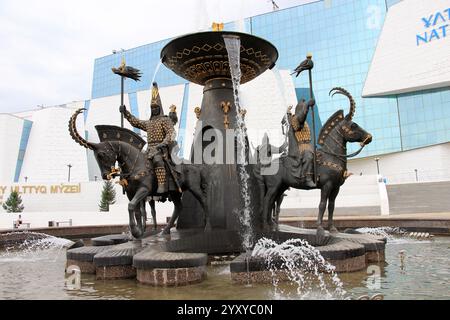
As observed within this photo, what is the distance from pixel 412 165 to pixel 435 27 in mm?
13452

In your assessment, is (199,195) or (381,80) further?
(381,80)

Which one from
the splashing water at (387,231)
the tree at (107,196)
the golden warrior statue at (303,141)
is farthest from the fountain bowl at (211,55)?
the tree at (107,196)

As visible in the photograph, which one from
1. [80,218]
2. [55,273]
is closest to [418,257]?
[55,273]

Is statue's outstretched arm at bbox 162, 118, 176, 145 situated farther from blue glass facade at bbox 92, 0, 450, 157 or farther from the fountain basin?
blue glass facade at bbox 92, 0, 450, 157

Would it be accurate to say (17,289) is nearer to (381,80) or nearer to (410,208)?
→ (410,208)

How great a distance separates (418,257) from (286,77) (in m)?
35.3

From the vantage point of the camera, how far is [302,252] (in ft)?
19.1

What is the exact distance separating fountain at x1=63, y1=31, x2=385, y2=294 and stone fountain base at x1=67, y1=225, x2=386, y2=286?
14 millimetres

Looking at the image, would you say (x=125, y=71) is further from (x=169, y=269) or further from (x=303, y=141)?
(x=169, y=269)

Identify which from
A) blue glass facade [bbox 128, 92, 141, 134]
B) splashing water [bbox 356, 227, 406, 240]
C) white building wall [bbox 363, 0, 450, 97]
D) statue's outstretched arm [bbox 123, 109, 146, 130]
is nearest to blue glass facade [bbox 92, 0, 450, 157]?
white building wall [bbox 363, 0, 450, 97]

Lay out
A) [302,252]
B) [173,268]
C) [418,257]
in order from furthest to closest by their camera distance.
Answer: [418,257] → [302,252] → [173,268]

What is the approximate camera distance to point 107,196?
33.3 metres

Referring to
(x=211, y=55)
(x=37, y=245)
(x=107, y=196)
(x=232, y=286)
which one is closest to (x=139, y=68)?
(x=107, y=196)

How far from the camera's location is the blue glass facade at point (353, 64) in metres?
39.5
